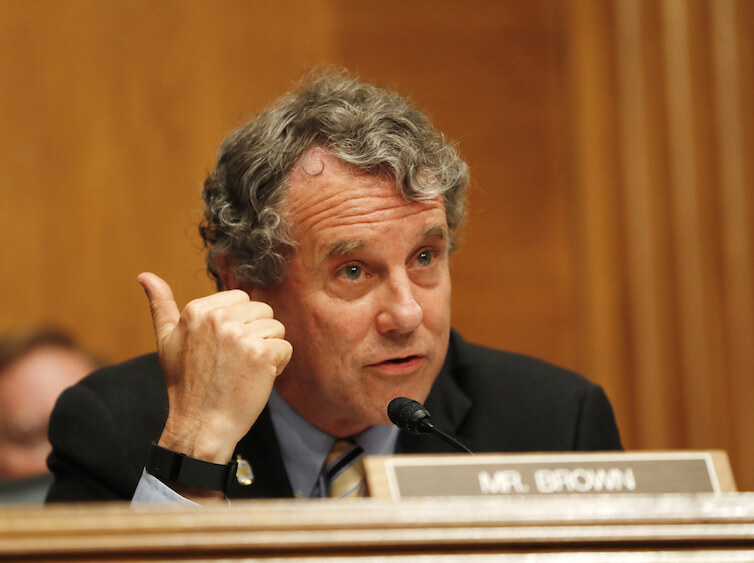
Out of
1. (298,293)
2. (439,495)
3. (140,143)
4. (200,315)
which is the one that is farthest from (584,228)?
(439,495)

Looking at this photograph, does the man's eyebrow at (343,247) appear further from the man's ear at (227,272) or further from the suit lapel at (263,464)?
the suit lapel at (263,464)

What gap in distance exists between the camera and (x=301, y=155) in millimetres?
1830

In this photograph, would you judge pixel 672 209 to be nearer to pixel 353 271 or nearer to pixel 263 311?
pixel 353 271

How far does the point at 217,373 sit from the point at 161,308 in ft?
0.67

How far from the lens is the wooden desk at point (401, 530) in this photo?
90 cm

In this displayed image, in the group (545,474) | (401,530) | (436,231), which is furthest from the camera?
(436,231)

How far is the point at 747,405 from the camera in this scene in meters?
3.19

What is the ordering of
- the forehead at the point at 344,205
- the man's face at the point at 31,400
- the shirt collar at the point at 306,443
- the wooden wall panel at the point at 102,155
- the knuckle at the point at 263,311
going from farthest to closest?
the wooden wall panel at the point at 102,155
the man's face at the point at 31,400
the shirt collar at the point at 306,443
the forehead at the point at 344,205
the knuckle at the point at 263,311

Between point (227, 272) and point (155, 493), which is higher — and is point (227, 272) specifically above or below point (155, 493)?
above

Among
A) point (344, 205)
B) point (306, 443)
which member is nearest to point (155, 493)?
point (306, 443)

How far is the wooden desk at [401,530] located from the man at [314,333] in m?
0.58

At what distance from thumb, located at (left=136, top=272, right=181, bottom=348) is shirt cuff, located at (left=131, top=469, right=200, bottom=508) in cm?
27

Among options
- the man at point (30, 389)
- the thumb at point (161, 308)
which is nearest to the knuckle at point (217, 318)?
the thumb at point (161, 308)

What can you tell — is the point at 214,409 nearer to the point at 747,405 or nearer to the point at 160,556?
the point at 160,556
